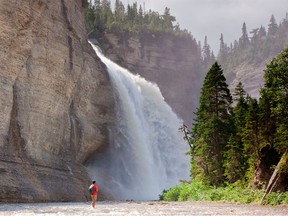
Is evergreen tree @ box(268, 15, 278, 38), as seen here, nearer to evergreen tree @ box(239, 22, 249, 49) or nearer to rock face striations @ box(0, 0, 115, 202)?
evergreen tree @ box(239, 22, 249, 49)

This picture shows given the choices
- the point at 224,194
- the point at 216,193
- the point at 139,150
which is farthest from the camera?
the point at 139,150

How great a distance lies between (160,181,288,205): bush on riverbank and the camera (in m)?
23.0

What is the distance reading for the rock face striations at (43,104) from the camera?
115 ft

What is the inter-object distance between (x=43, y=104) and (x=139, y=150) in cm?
2086

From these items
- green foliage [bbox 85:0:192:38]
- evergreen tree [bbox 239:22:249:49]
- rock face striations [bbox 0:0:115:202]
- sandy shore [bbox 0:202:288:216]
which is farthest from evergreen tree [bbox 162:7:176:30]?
sandy shore [bbox 0:202:288:216]

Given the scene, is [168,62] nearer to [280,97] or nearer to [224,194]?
[224,194]

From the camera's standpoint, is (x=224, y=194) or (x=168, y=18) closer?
(x=224, y=194)

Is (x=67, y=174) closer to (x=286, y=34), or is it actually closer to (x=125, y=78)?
(x=125, y=78)

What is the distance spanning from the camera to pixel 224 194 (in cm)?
3145

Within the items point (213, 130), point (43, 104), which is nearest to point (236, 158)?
point (213, 130)

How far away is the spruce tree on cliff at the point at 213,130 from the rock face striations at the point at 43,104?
11.4 metres

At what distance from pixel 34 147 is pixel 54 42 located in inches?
454

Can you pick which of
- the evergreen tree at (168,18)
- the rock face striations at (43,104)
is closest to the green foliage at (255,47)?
the evergreen tree at (168,18)

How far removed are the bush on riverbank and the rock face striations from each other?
897 centimetres
